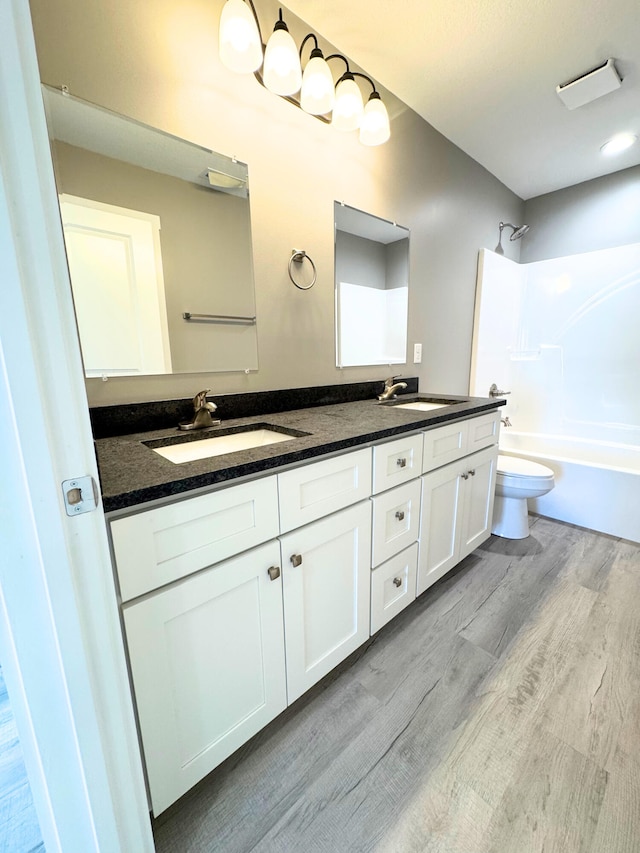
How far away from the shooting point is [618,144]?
2109 millimetres

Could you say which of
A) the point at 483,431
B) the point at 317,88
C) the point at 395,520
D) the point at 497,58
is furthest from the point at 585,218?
the point at 395,520

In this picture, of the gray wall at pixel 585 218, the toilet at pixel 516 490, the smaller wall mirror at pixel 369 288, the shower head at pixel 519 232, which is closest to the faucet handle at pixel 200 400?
the smaller wall mirror at pixel 369 288

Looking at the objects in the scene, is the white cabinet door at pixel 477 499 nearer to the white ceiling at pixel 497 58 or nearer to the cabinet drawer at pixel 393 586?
the cabinet drawer at pixel 393 586

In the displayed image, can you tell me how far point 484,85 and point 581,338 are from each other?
1.93 meters

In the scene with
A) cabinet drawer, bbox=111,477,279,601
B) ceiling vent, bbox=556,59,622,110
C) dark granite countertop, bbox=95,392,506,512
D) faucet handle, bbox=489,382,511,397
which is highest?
ceiling vent, bbox=556,59,622,110

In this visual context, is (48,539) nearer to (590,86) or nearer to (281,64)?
(281,64)

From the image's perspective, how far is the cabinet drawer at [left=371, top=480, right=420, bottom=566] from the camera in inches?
46.7

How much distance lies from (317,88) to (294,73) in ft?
0.37

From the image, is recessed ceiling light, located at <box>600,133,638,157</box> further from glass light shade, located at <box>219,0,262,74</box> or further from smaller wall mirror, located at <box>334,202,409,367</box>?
glass light shade, located at <box>219,0,262,74</box>

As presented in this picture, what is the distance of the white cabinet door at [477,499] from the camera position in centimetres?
166

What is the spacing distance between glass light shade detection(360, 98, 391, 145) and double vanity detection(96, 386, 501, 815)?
1.21 metres

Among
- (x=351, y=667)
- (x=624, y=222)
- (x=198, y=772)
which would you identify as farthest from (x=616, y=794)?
(x=624, y=222)

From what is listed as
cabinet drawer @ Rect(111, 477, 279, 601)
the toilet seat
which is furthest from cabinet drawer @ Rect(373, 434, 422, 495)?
the toilet seat

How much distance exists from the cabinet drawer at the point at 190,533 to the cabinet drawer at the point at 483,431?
112 cm
